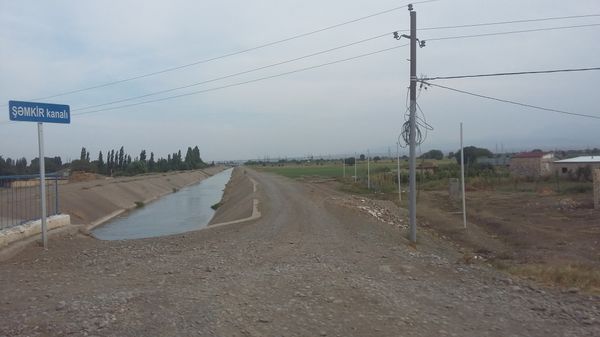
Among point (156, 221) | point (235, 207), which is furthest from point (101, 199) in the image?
point (235, 207)

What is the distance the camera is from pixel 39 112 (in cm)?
1095

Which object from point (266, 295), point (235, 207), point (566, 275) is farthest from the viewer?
point (235, 207)

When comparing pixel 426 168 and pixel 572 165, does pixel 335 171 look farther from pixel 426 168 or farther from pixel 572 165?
pixel 572 165

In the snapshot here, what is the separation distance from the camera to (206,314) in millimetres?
6598

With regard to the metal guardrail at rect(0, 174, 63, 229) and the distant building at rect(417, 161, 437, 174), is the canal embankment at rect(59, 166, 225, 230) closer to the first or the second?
the metal guardrail at rect(0, 174, 63, 229)

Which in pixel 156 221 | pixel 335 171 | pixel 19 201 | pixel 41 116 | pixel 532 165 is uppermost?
pixel 41 116

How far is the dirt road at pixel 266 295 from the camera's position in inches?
241

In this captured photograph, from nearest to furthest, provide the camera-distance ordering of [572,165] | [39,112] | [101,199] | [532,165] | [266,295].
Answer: [266,295]
[39,112]
[101,199]
[572,165]
[532,165]

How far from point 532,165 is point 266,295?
54573 mm

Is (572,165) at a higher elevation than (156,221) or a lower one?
higher

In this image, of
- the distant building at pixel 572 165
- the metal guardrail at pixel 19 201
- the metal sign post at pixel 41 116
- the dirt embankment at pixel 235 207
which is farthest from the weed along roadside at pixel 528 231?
the metal guardrail at pixel 19 201

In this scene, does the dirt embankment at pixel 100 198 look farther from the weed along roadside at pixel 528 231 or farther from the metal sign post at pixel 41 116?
the weed along roadside at pixel 528 231

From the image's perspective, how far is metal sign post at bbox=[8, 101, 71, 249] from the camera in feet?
34.2

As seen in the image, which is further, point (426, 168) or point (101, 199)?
point (426, 168)
